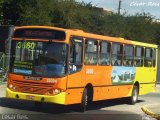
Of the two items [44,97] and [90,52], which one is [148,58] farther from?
[44,97]

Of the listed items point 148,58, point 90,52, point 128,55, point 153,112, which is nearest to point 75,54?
point 90,52

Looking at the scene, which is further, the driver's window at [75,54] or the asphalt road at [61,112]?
the driver's window at [75,54]

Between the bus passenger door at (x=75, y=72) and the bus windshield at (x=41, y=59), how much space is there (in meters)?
0.38

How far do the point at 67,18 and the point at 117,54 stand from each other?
25.9 m

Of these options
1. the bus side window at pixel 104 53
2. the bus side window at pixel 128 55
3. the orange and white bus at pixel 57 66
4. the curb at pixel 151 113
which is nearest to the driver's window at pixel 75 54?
the orange and white bus at pixel 57 66

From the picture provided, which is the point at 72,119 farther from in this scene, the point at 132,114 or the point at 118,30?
the point at 118,30

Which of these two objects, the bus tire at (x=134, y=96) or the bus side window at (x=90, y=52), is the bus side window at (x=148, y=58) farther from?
the bus side window at (x=90, y=52)

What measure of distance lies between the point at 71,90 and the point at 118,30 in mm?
48925

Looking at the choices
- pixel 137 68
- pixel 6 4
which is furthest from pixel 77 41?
pixel 6 4

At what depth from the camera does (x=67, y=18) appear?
46.5 m

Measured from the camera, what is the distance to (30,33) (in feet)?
56.9

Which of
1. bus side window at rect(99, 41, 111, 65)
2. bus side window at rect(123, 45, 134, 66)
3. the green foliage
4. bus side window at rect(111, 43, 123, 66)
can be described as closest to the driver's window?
bus side window at rect(99, 41, 111, 65)

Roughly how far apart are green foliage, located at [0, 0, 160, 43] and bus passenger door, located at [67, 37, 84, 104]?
66.6ft

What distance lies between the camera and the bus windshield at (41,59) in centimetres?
1662
